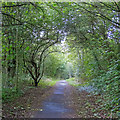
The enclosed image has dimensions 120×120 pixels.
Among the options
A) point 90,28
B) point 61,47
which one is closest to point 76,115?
point 90,28

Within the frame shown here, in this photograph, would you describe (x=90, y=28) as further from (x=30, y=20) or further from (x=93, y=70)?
(x=30, y=20)

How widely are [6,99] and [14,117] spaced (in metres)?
2.41

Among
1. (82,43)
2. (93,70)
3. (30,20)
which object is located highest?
(30,20)

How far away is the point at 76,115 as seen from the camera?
576 centimetres

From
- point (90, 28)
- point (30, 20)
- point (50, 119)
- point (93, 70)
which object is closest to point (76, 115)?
point (50, 119)

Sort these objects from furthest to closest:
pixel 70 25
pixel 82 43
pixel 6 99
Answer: pixel 82 43 → pixel 70 25 → pixel 6 99

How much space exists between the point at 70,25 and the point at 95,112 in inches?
242

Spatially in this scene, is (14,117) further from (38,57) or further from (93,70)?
(38,57)

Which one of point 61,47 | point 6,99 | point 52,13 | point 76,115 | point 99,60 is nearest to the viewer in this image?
point 76,115

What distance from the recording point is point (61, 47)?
14.5m

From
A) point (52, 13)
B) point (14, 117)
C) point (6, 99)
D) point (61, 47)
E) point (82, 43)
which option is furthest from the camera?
point (61, 47)

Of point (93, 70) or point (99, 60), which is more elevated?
point (99, 60)

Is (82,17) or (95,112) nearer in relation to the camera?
(95,112)

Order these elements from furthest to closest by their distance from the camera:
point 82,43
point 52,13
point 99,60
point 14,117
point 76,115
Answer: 1. point 82,43
2. point 99,60
3. point 52,13
4. point 76,115
5. point 14,117
